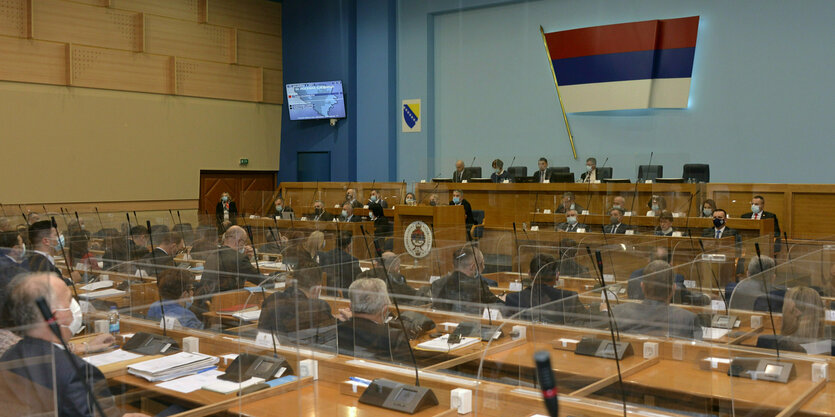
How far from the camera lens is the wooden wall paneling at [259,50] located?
58.1 ft

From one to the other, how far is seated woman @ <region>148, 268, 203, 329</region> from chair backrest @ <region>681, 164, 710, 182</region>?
773 cm

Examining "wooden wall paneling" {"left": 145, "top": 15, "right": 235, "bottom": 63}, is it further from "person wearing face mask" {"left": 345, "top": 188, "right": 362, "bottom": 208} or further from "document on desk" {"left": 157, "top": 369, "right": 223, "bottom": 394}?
"document on desk" {"left": 157, "top": 369, "right": 223, "bottom": 394}

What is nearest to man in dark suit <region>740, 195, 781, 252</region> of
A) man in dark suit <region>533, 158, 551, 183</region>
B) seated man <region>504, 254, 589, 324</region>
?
man in dark suit <region>533, 158, 551, 183</region>

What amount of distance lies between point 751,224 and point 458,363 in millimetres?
6418

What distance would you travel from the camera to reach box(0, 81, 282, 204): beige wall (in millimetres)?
14367

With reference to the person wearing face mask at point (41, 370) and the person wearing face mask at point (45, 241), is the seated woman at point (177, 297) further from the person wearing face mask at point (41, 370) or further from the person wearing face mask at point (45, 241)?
the person wearing face mask at point (45, 241)

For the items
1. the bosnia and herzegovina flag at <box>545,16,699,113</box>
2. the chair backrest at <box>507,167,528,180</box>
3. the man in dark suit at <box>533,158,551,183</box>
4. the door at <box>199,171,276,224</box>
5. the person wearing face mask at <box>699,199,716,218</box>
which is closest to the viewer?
the person wearing face mask at <box>699,199,716,218</box>

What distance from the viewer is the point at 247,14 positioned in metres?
17.8

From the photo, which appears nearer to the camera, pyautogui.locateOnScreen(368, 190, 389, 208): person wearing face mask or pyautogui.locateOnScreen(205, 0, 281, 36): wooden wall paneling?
pyautogui.locateOnScreen(368, 190, 389, 208): person wearing face mask

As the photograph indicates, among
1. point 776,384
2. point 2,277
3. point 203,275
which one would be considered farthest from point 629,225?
point 2,277

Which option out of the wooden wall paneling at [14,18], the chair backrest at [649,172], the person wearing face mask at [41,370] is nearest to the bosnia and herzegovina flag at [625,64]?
the chair backrest at [649,172]

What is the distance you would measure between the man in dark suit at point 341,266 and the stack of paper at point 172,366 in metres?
0.85

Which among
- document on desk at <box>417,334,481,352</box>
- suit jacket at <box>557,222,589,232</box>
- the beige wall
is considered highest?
the beige wall

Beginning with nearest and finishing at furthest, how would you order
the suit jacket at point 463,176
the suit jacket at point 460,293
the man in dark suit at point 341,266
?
the man in dark suit at point 341,266 < the suit jacket at point 460,293 < the suit jacket at point 463,176
